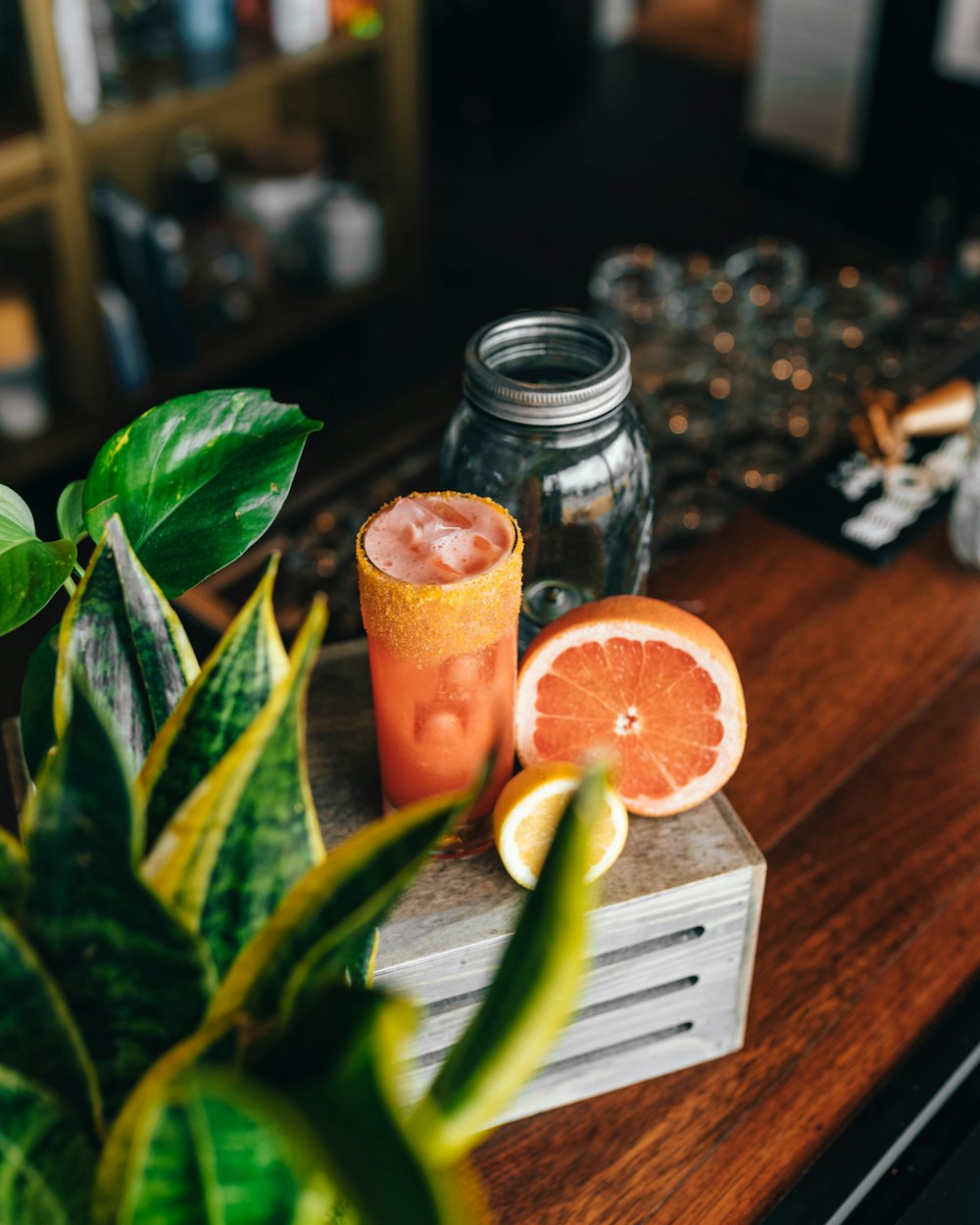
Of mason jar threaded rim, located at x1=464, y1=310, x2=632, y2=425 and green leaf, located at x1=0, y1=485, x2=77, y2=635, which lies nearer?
green leaf, located at x1=0, y1=485, x2=77, y2=635

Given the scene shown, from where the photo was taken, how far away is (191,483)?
645 mm

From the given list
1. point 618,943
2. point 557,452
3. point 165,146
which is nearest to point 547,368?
point 557,452

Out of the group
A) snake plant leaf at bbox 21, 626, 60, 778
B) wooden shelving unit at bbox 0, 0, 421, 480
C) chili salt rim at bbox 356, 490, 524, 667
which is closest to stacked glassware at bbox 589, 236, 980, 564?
chili salt rim at bbox 356, 490, 524, 667

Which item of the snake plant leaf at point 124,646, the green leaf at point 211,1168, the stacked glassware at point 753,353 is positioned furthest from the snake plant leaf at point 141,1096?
the stacked glassware at point 753,353

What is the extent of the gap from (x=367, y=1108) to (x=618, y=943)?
1.28 feet

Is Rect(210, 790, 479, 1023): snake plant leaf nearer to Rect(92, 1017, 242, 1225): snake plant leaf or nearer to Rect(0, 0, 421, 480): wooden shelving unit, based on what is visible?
Rect(92, 1017, 242, 1225): snake plant leaf

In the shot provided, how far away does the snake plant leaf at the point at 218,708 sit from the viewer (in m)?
0.48

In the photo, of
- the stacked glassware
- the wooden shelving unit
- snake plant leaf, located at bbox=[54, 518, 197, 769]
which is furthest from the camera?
the wooden shelving unit

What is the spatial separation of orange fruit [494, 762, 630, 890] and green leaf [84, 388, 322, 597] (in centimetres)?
20

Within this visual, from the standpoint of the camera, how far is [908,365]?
60.7 inches

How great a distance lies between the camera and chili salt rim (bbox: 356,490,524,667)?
0.60 m

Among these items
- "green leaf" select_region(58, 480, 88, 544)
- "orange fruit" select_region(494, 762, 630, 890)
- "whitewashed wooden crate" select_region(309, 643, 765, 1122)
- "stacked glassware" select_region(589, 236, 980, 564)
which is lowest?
"stacked glassware" select_region(589, 236, 980, 564)

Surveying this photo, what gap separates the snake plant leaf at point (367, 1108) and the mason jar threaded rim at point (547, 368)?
452 millimetres

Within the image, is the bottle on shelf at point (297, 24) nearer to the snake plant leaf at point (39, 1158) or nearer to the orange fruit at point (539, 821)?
the orange fruit at point (539, 821)
